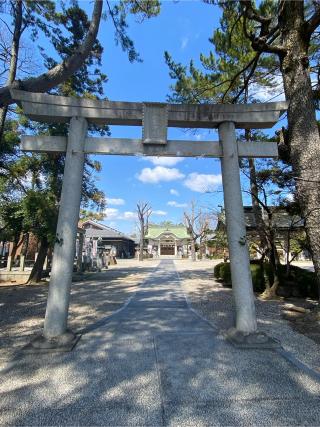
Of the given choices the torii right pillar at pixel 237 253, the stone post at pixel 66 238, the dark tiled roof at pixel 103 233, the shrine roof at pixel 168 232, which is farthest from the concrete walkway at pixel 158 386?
the shrine roof at pixel 168 232

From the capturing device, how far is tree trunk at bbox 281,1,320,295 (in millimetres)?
5621

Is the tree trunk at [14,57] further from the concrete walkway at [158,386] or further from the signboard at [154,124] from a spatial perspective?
the concrete walkway at [158,386]

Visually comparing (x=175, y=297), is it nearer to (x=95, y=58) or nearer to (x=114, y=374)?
(x=114, y=374)

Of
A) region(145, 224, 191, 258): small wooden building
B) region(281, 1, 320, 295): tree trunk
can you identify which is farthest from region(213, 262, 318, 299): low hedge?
region(145, 224, 191, 258): small wooden building

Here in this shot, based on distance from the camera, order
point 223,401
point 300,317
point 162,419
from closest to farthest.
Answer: point 162,419 → point 223,401 → point 300,317

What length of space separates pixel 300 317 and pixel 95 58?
Answer: 347 inches

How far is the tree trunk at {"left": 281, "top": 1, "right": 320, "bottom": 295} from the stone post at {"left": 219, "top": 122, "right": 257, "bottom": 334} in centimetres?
145

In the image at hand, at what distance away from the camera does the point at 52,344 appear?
163 inches

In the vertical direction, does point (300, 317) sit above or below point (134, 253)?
below

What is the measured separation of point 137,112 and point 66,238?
2.41 metres

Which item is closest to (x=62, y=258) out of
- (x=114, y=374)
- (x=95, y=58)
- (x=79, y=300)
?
(x=114, y=374)

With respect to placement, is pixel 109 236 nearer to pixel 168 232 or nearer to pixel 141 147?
pixel 168 232

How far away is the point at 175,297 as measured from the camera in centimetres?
888

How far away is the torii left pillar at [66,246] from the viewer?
14.3ft
